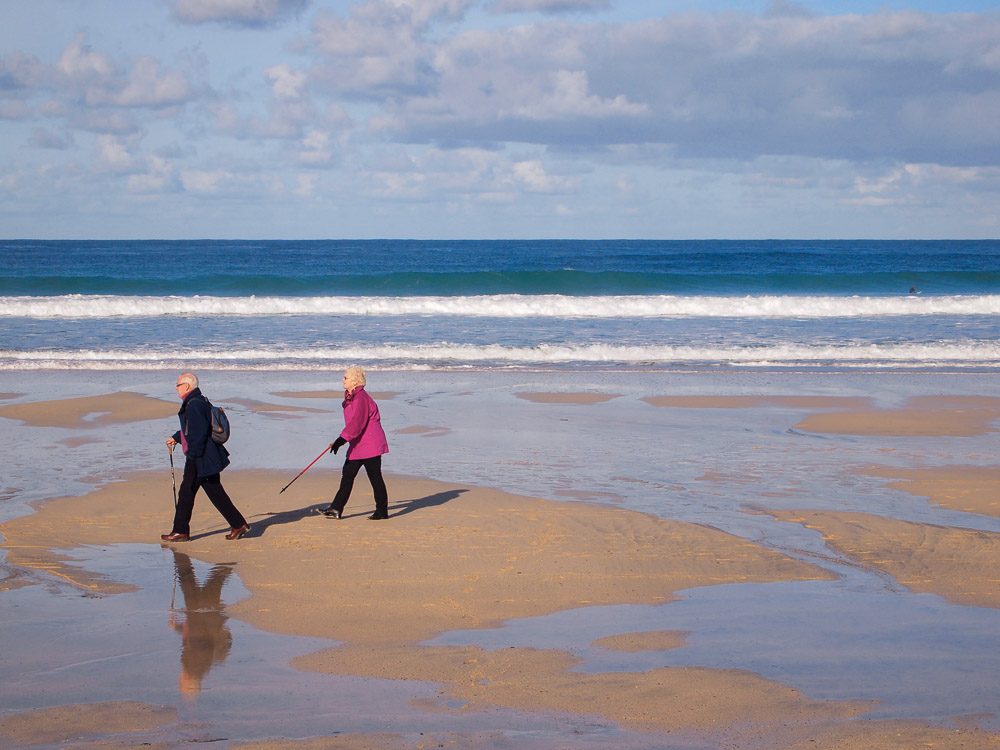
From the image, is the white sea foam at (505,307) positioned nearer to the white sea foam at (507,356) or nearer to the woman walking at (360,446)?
the white sea foam at (507,356)

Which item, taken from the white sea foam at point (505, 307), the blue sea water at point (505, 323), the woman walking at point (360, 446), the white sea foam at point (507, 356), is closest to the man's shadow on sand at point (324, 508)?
the woman walking at point (360, 446)

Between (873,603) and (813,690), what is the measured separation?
1542mm

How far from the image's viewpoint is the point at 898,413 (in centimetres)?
1345

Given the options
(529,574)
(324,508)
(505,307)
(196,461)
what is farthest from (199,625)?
(505,307)

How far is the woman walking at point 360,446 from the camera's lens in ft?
25.9

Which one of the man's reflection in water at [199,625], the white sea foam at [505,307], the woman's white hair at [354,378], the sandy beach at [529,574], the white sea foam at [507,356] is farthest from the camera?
the white sea foam at [505,307]

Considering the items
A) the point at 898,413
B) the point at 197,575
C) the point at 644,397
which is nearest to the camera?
the point at 197,575

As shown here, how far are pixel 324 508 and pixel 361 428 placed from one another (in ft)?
3.12

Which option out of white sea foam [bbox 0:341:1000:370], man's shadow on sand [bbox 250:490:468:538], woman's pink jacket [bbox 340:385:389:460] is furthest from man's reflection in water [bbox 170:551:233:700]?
white sea foam [bbox 0:341:1000:370]

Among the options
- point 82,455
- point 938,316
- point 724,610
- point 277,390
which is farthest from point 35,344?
point 938,316

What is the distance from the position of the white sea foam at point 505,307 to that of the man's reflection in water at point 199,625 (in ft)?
82.2

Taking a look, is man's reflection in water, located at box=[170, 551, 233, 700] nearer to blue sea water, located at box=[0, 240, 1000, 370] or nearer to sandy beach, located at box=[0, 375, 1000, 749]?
sandy beach, located at box=[0, 375, 1000, 749]

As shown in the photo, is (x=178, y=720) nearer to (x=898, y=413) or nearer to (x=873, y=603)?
(x=873, y=603)

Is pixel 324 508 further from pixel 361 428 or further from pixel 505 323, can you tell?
pixel 505 323
